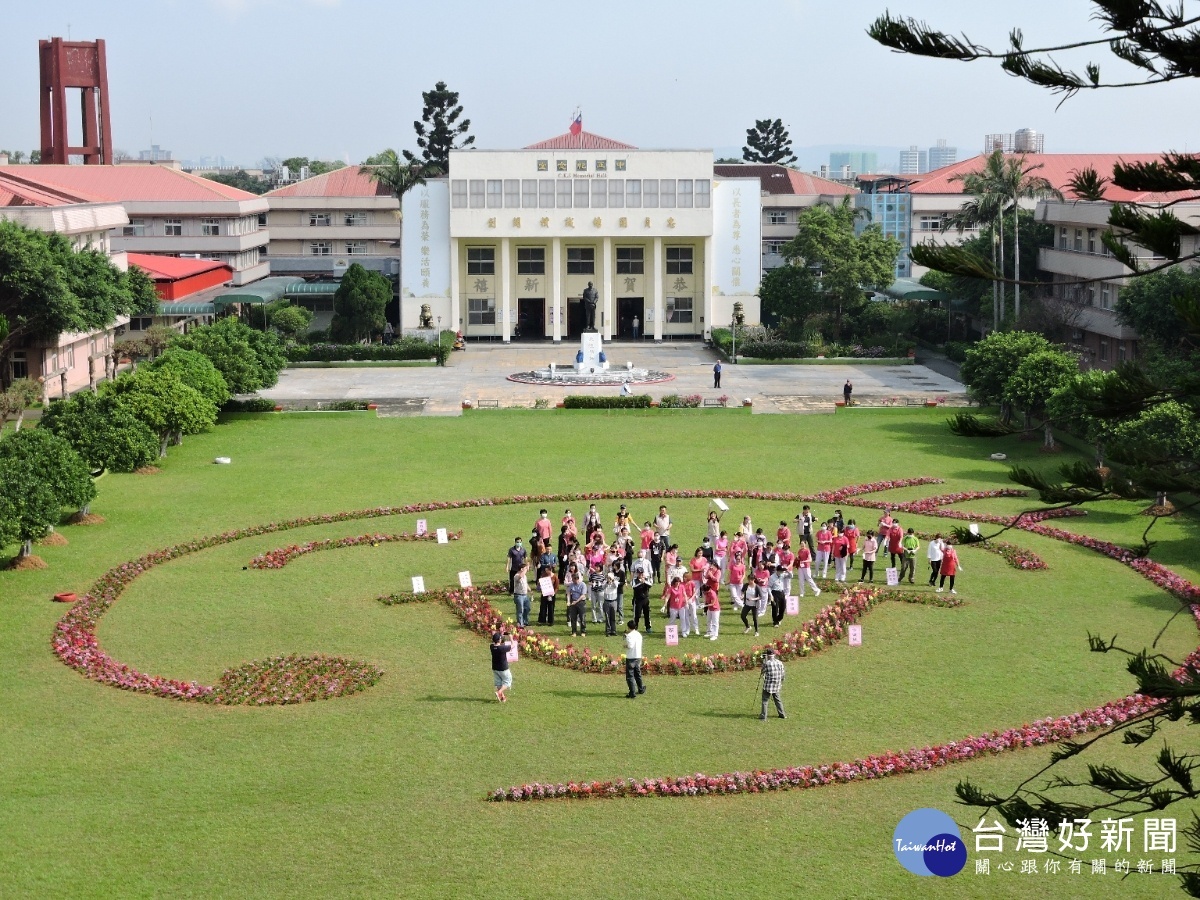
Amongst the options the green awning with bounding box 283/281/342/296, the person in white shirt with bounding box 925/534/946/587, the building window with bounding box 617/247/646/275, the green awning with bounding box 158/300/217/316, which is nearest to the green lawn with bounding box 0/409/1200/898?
Result: the person in white shirt with bounding box 925/534/946/587

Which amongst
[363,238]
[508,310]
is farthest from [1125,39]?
[363,238]

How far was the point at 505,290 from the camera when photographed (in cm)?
7650

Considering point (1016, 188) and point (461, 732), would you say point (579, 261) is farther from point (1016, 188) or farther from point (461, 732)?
point (461, 732)

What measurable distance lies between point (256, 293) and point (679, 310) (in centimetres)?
2294

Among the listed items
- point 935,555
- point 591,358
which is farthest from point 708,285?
point 935,555

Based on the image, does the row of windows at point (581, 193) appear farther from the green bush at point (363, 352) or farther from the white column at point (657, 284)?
the green bush at point (363, 352)

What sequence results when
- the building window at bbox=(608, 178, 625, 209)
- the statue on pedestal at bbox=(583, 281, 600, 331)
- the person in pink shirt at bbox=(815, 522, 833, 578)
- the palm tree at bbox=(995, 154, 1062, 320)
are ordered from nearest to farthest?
the person in pink shirt at bbox=(815, 522, 833, 578) < the palm tree at bbox=(995, 154, 1062, 320) < the statue on pedestal at bbox=(583, 281, 600, 331) < the building window at bbox=(608, 178, 625, 209)

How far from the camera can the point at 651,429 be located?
158ft

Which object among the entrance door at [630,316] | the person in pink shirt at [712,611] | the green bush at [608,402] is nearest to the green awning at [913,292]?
the entrance door at [630,316]

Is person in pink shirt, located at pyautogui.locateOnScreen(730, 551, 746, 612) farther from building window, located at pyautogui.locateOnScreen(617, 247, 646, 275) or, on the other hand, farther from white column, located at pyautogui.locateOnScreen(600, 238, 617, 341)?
building window, located at pyautogui.locateOnScreen(617, 247, 646, 275)

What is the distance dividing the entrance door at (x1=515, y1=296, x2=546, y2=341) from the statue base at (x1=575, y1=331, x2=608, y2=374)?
13983mm

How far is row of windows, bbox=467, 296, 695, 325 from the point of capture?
7775 centimetres

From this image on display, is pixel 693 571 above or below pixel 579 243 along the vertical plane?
below

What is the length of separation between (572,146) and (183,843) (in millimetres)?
69024
